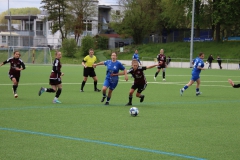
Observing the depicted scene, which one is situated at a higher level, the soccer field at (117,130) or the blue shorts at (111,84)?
the blue shorts at (111,84)

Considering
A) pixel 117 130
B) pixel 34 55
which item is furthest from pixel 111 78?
pixel 34 55

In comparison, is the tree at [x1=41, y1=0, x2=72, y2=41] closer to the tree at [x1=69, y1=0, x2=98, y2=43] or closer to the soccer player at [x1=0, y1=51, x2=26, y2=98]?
the tree at [x1=69, y1=0, x2=98, y2=43]

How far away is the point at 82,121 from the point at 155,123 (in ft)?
6.37

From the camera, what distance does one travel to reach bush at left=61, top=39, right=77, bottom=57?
72312mm

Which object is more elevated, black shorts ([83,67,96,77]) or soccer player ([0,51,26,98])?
soccer player ([0,51,26,98])

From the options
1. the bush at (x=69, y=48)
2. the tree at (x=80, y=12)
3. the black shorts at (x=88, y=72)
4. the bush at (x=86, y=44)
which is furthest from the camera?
the tree at (x=80, y=12)

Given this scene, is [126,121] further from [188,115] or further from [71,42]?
[71,42]

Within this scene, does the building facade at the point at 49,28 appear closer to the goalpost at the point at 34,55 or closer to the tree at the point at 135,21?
the tree at the point at 135,21

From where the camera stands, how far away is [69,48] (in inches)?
2852

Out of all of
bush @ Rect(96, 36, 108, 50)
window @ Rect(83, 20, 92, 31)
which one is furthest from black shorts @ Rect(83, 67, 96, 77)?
window @ Rect(83, 20, 92, 31)

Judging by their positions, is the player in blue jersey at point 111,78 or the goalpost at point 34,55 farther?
the goalpost at point 34,55

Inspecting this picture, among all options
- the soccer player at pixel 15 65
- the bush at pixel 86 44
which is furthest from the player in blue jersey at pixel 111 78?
the bush at pixel 86 44

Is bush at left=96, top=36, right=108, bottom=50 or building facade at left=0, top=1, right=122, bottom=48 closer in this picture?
bush at left=96, top=36, right=108, bottom=50

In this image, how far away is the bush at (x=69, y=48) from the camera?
7231cm
